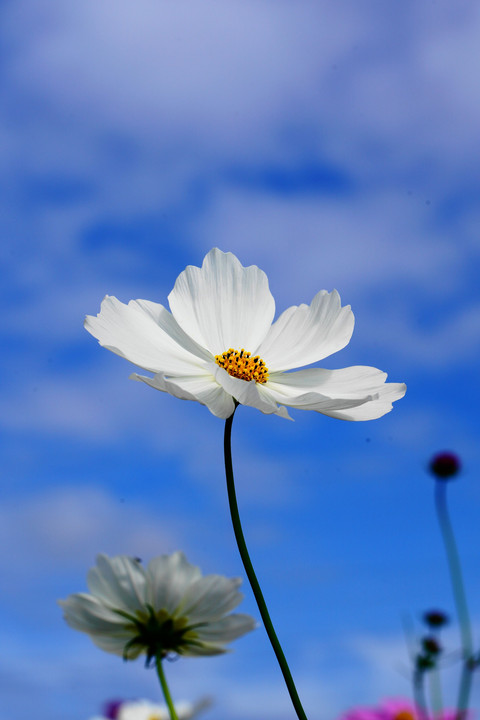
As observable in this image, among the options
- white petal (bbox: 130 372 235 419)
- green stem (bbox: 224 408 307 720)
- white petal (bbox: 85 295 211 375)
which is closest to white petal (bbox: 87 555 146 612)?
green stem (bbox: 224 408 307 720)

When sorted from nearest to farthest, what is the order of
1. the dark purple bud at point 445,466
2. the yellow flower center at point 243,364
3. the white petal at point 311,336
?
the yellow flower center at point 243,364 < the white petal at point 311,336 < the dark purple bud at point 445,466

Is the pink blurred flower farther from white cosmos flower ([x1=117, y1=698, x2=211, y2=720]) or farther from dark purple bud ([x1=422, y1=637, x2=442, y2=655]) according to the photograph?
dark purple bud ([x1=422, y1=637, x2=442, y2=655])

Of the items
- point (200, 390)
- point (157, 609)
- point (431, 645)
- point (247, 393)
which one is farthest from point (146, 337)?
point (431, 645)

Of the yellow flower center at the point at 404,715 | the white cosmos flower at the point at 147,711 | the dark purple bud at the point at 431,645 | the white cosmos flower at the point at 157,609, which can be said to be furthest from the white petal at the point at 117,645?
the dark purple bud at the point at 431,645

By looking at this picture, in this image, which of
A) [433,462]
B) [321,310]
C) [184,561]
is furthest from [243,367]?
[433,462]

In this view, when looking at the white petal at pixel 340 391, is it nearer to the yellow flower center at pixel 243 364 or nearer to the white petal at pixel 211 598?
the yellow flower center at pixel 243 364
